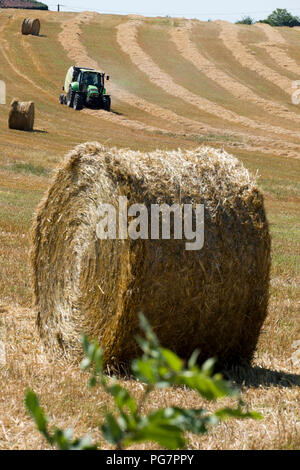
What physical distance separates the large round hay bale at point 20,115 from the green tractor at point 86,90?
6122 mm

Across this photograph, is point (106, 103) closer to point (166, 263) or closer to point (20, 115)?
point (20, 115)

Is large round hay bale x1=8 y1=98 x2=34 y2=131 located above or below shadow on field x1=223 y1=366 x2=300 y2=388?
above

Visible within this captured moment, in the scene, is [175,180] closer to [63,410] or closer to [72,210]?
[72,210]

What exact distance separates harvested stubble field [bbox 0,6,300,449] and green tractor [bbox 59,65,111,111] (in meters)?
0.66

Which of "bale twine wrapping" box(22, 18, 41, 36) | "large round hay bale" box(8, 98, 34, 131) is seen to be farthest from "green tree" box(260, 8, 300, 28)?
"large round hay bale" box(8, 98, 34, 131)

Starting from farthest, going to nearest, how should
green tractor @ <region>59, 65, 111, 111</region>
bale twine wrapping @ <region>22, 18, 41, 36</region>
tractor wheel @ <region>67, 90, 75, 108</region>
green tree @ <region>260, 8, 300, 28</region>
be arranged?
green tree @ <region>260, 8, 300, 28</region>, bale twine wrapping @ <region>22, 18, 41, 36</region>, tractor wheel @ <region>67, 90, 75, 108</region>, green tractor @ <region>59, 65, 111, 111</region>

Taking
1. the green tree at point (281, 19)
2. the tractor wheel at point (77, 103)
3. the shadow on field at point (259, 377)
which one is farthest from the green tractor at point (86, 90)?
the green tree at point (281, 19)

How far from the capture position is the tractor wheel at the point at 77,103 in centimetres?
3357

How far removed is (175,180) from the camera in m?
5.11

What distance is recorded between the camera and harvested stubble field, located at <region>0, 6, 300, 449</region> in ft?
14.1

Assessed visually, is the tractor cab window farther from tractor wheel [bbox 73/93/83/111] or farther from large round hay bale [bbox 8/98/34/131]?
large round hay bale [bbox 8/98/34/131]

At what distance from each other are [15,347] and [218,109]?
35356 millimetres

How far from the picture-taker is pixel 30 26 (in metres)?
51.4
